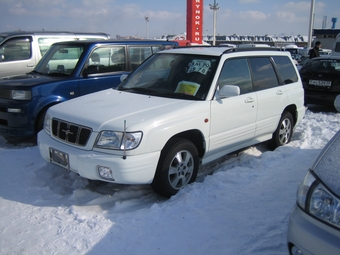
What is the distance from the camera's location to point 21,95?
18.1 feet

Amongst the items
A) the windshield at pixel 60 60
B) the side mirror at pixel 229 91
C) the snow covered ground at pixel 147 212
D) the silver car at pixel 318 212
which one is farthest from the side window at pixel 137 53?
the silver car at pixel 318 212

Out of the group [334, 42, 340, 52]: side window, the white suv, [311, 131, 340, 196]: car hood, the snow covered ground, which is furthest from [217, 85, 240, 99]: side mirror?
[334, 42, 340, 52]: side window

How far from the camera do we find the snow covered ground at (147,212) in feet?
9.50

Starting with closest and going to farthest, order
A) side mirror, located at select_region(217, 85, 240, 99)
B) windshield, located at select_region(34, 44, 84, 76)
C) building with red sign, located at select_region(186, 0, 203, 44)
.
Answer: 1. side mirror, located at select_region(217, 85, 240, 99)
2. windshield, located at select_region(34, 44, 84, 76)
3. building with red sign, located at select_region(186, 0, 203, 44)

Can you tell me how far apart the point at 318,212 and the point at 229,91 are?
2.19 m

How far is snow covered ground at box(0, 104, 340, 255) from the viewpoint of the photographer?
2.89 metres

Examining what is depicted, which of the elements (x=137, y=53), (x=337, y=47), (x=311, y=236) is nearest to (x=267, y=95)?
(x=311, y=236)

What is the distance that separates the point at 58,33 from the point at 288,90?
6.19m

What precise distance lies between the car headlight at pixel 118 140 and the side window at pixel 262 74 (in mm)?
2305

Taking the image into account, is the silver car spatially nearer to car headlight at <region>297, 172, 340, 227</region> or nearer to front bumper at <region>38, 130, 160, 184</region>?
car headlight at <region>297, 172, 340, 227</region>

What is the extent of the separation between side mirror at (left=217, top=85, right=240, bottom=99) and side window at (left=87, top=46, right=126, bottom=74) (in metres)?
3.14

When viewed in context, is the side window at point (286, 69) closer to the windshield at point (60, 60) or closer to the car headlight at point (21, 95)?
the windshield at point (60, 60)

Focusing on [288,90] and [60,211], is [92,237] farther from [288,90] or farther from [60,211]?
[288,90]

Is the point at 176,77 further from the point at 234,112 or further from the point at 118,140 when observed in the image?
the point at 118,140
